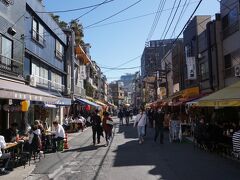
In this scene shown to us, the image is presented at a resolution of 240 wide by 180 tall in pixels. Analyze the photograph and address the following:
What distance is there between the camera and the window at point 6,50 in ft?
58.1

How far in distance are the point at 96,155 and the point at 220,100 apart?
5365 mm

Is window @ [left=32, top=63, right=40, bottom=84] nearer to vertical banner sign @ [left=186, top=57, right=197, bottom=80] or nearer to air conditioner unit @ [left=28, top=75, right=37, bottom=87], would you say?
air conditioner unit @ [left=28, top=75, right=37, bottom=87]

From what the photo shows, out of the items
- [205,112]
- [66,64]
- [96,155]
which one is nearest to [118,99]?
[66,64]

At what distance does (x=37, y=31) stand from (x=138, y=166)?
16.0 meters

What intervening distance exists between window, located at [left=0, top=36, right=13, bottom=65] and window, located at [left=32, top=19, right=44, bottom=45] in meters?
5.06

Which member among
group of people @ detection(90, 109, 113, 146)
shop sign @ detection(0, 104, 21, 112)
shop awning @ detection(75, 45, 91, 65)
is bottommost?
group of people @ detection(90, 109, 113, 146)

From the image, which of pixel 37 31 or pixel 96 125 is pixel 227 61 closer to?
pixel 96 125

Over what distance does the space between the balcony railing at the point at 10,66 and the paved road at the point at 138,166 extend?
511 cm

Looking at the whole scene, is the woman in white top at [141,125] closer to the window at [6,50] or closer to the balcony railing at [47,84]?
the window at [6,50]

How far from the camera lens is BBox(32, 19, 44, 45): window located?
79.6ft

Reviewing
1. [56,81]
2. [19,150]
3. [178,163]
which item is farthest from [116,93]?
[178,163]

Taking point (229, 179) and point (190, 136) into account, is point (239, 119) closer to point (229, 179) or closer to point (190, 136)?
point (190, 136)

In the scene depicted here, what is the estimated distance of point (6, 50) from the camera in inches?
720

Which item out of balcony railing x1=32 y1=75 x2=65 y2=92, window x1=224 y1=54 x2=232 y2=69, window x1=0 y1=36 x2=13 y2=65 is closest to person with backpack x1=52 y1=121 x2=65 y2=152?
window x1=0 y1=36 x2=13 y2=65
